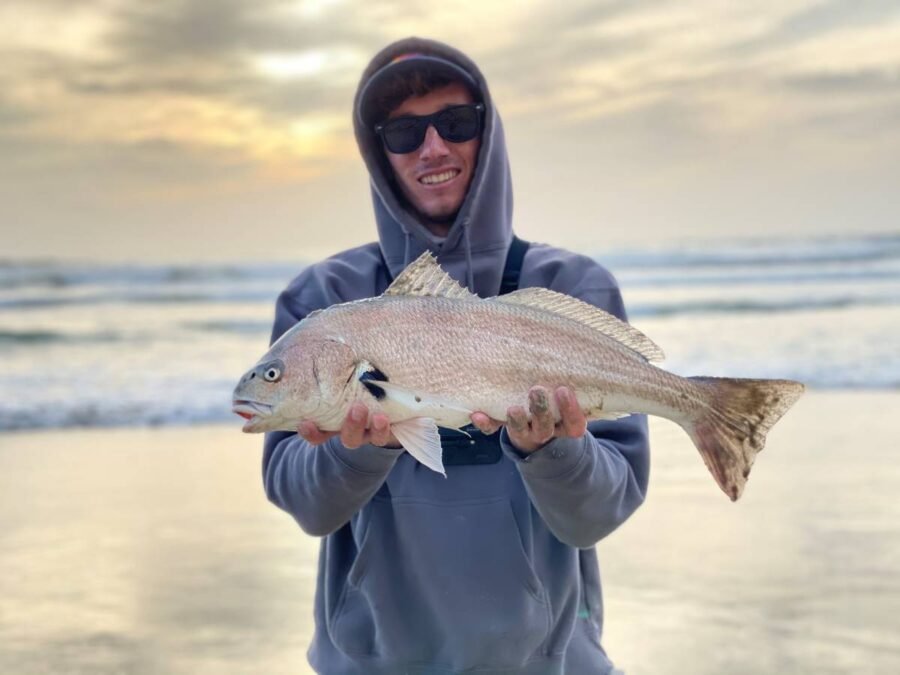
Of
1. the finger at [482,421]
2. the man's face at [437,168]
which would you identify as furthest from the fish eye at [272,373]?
the man's face at [437,168]

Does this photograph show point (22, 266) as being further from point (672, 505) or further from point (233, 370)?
point (672, 505)

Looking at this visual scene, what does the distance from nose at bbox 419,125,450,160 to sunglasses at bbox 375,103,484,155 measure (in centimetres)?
2

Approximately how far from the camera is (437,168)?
3.98 m

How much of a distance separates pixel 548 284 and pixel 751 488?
446cm

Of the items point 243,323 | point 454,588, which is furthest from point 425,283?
point 243,323

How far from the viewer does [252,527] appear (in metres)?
7.02

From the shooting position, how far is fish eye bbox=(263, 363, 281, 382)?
3141mm

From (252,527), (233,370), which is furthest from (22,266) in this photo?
(252,527)

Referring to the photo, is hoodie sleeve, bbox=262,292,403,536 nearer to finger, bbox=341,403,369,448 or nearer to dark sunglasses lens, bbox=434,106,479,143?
finger, bbox=341,403,369,448

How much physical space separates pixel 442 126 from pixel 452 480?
4.44ft

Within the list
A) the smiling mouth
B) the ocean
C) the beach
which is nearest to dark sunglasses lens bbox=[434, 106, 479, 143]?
the smiling mouth

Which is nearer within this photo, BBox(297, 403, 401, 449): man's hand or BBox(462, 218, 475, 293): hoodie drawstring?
BBox(297, 403, 401, 449): man's hand

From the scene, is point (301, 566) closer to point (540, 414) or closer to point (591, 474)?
point (591, 474)

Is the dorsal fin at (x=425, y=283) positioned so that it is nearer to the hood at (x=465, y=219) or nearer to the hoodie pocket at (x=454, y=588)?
the hood at (x=465, y=219)
